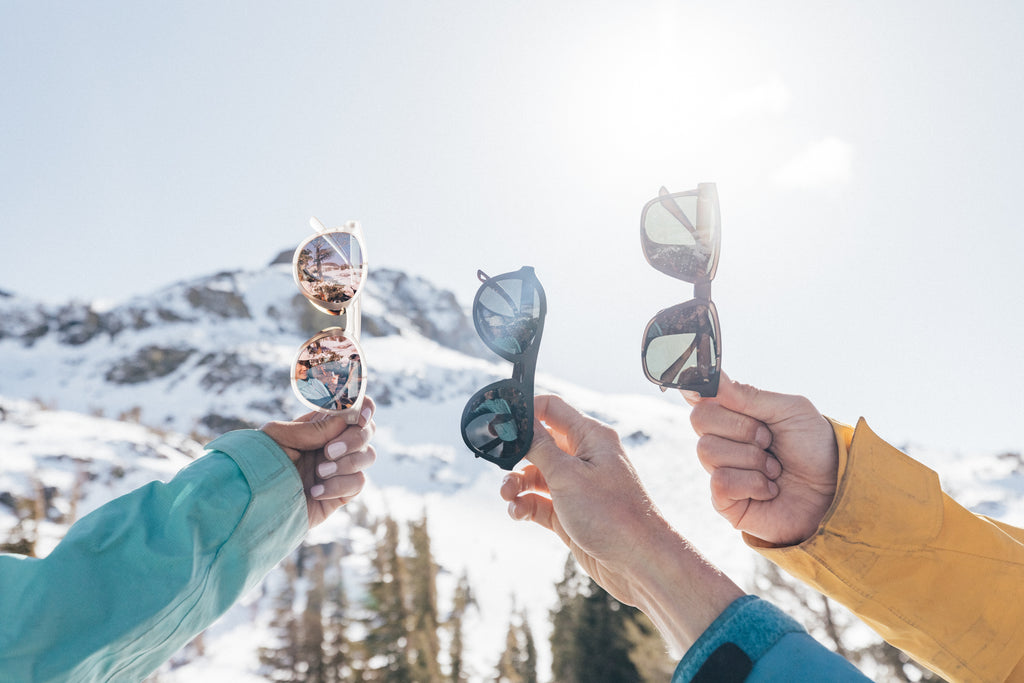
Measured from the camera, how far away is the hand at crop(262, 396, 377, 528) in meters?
2.18

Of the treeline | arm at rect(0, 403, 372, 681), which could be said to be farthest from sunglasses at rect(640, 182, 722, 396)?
the treeline

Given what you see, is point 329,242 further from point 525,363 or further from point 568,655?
point 568,655

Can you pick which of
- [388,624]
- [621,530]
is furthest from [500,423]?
[388,624]

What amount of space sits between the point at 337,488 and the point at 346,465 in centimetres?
10

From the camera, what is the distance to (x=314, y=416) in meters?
2.25

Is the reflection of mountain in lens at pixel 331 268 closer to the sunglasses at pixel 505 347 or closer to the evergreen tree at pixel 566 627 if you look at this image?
the sunglasses at pixel 505 347

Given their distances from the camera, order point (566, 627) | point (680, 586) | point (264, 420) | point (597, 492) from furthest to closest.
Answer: point (264, 420) → point (566, 627) → point (597, 492) → point (680, 586)

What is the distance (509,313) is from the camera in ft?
6.92

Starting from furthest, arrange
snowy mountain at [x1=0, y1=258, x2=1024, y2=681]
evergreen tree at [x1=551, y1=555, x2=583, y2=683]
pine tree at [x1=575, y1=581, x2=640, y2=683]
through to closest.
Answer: snowy mountain at [x1=0, y1=258, x2=1024, y2=681] → evergreen tree at [x1=551, y1=555, x2=583, y2=683] → pine tree at [x1=575, y1=581, x2=640, y2=683]

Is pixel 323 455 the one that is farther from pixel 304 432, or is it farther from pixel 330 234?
pixel 330 234

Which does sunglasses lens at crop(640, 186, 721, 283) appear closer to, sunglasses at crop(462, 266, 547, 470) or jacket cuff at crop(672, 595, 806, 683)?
sunglasses at crop(462, 266, 547, 470)

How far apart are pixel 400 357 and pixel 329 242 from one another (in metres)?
78.0

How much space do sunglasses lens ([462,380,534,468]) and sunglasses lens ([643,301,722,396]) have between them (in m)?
0.56

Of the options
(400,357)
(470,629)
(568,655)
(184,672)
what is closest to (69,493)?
(184,672)
